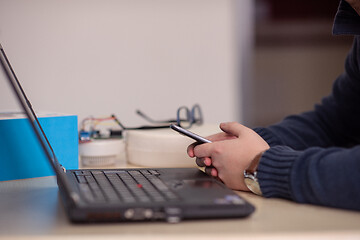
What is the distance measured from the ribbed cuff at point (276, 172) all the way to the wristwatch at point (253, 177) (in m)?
0.01

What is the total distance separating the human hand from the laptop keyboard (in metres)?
0.09

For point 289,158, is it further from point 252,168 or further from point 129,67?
point 129,67

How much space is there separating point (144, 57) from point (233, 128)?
5.25 ft

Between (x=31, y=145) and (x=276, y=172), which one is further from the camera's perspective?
(x=31, y=145)

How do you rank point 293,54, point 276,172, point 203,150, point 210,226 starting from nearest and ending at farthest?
point 210,226, point 276,172, point 203,150, point 293,54

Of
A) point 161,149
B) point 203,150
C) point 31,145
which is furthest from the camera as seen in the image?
point 161,149

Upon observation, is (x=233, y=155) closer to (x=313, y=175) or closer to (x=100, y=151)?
(x=313, y=175)

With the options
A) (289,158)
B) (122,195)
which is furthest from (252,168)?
(122,195)

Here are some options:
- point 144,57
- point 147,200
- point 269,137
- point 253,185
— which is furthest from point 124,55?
point 147,200

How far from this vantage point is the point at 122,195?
51 centimetres

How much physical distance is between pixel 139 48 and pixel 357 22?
4.82 feet

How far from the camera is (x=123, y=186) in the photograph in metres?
0.57

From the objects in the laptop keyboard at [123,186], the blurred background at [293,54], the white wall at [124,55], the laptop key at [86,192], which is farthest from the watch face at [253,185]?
the blurred background at [293,54]

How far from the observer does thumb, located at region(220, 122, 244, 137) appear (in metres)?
0.72
